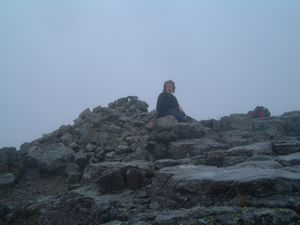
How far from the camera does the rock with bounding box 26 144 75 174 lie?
14195mm

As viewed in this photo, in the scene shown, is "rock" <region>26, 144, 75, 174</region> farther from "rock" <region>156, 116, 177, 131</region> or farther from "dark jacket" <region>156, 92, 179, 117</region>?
"dark jacket" <region>156, 92, 179, 117</region>

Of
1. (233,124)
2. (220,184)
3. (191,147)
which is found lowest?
(220,184)

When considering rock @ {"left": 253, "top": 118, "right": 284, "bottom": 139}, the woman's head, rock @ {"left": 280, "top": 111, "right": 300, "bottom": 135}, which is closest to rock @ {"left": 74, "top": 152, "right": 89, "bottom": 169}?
the woman's head

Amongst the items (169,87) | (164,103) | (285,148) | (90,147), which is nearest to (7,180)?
(90,147)

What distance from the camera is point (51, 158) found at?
47.9 ft

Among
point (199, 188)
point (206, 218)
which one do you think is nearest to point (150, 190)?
point (199, 188)

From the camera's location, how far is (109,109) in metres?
19.5

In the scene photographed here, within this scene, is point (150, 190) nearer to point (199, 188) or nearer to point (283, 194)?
point (199, 188)

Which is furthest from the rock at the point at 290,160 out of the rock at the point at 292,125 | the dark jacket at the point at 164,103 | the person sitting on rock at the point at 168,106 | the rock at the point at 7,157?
the rock at the point at 7,157

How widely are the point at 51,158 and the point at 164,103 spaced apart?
5722 millimetres

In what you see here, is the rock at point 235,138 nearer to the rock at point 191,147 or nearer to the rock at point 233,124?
the rock at point 191,147

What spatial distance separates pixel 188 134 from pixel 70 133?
616 cm

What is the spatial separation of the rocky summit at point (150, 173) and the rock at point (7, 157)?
0.04 metres

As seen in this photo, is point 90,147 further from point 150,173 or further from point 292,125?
point 292,125
